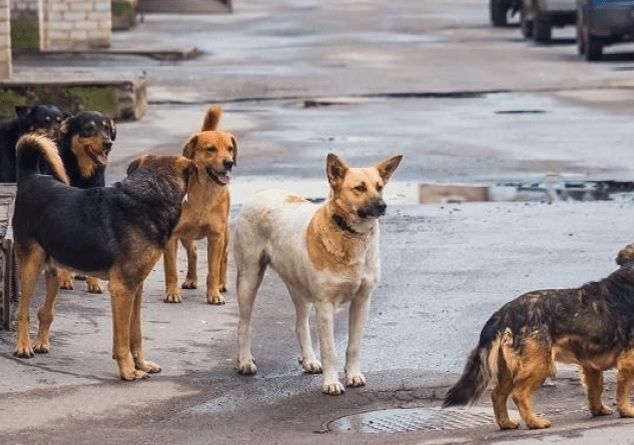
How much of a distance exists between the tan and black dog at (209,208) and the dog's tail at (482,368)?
3427 mm

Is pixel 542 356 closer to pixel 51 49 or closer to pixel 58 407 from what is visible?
pixel 58 407

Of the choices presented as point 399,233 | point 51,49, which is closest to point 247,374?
point 399,233

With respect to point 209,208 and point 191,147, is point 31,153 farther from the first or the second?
point 209,208

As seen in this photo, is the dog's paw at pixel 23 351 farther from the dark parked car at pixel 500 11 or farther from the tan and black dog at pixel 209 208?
the dark parked car at pixel 500 11

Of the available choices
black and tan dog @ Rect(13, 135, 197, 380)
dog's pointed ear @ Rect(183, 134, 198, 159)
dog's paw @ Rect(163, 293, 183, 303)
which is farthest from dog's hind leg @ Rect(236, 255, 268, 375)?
dog's paw @ Rect(163, 293, 183, 303)

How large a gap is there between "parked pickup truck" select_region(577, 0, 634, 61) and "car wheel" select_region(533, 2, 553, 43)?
5036 mm

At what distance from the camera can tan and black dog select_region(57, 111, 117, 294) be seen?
39.5 feet

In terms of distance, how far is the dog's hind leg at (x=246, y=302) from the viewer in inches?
397

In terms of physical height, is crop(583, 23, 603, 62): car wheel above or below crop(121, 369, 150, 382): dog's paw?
below

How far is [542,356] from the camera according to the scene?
27.3ft

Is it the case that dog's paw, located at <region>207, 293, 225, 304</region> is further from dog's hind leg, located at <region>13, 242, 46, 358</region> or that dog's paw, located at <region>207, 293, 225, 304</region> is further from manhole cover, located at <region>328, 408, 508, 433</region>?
manhole cover, located at <region>328, 408, 508, 433</region>

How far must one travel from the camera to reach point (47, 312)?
1039cm

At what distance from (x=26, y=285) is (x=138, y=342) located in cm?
72

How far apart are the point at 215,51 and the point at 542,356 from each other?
26895mm
